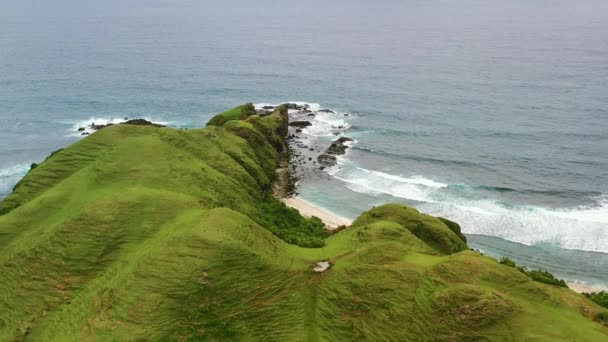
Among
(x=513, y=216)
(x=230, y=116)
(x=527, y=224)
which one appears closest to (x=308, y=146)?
(x=230, y=116)

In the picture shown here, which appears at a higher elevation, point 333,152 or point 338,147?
point 338,147

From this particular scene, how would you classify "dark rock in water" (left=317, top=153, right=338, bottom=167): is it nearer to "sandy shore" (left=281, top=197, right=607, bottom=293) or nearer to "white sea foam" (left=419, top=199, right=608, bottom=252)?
"sandy shore" (left=281, top=197, right=607, bottom=293)

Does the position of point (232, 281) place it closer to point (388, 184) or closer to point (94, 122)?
point (388, 184)

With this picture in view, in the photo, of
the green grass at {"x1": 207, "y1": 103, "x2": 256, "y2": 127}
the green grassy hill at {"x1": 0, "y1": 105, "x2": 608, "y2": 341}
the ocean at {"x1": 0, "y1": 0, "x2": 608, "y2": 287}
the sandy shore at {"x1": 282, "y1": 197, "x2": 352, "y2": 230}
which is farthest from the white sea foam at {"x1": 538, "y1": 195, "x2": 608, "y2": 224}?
the green grass at {"x1": 207, "y1": 103, "x2": 256, "y2": 127}

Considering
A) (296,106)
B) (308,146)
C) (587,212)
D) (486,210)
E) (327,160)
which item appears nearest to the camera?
(587,212)

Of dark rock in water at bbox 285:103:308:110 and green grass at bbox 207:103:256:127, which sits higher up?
green grass at bbox 207:103:256:127

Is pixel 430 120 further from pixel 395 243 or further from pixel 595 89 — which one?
pixel 395 243
